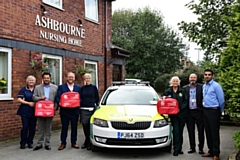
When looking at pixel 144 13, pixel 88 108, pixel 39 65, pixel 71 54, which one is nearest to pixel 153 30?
pixel 144 13

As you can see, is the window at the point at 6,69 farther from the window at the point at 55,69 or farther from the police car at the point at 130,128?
the police car at the point at 130,128

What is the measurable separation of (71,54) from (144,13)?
2512 centimetres

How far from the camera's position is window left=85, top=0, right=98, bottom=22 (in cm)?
1323

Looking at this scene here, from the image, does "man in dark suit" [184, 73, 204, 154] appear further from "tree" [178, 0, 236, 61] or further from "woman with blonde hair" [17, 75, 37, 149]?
"woman with blonde hair" [17, 75, 37, 149]

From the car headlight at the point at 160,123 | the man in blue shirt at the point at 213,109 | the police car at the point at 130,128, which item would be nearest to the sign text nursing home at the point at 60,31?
the police car at the point at 130,128

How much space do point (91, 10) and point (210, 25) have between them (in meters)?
5.93

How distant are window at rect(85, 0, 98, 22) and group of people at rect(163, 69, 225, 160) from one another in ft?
24.2

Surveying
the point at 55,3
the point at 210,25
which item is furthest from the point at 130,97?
the point at 55,3

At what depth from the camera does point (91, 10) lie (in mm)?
13648

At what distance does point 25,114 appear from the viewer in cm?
742

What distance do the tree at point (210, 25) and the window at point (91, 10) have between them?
5003 mm

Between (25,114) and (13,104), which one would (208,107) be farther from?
(13,104)

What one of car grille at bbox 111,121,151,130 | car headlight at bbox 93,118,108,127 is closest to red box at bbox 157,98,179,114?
car grille at bbox 111,121,151,130

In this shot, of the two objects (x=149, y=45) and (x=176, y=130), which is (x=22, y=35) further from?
(x=149, y=45)
